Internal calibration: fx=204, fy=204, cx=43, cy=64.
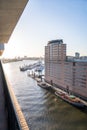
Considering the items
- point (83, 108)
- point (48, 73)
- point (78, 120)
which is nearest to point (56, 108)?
point (83, 108)

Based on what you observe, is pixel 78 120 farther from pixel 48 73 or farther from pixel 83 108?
pixel 48 73

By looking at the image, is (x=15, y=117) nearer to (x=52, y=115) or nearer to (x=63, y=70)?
(x=52, y=115)

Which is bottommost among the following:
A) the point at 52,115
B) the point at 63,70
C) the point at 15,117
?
the point at 52,115

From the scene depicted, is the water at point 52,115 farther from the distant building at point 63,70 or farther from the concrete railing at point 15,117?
the concrete railing at point 15,117

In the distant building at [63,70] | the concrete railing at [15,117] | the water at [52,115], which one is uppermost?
the concrete railing at [15,117]

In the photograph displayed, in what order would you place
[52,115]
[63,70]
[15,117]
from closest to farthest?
[15,117] → [52,115] → [63,70]

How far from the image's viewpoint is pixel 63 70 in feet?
78.7

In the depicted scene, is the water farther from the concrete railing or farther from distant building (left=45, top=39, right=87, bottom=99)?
the concrete railing

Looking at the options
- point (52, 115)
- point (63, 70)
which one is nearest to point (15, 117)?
point (52, 115)

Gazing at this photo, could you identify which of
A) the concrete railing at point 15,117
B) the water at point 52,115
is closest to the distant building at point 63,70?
the water at point 52,115

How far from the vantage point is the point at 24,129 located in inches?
38.2

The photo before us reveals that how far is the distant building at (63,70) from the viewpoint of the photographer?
19.0 m

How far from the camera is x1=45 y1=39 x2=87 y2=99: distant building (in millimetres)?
18984

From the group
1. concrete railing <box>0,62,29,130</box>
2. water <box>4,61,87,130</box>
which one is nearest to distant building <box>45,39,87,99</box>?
water <box>4,61,87,130</box>
